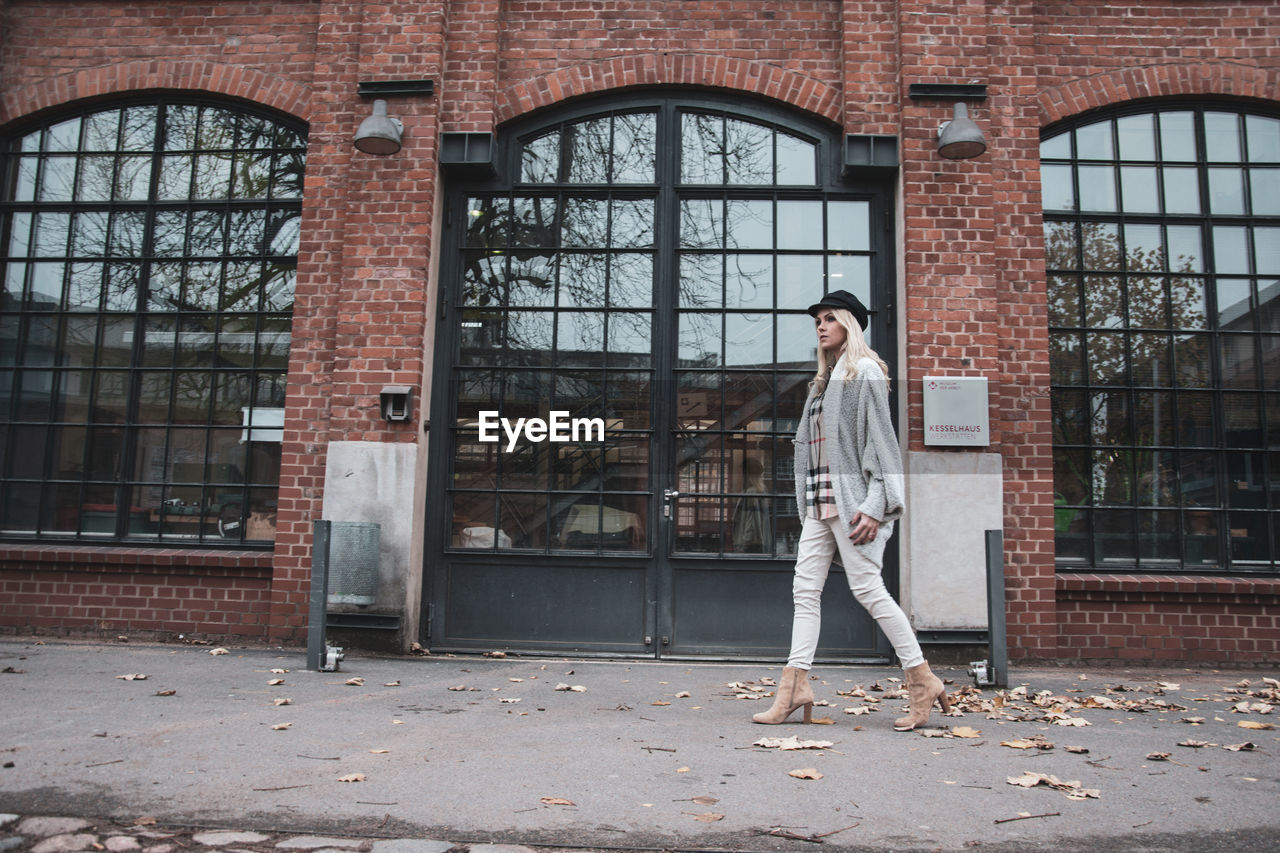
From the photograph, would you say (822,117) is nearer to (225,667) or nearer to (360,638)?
(360,638)

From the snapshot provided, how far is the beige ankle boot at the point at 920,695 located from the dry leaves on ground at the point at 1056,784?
0.86m

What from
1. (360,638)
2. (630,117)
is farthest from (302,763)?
(630,117)

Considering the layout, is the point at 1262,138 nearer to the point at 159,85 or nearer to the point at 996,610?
the point at 996,610

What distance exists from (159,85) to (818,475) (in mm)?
6349

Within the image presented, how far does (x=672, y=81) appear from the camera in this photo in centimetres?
705

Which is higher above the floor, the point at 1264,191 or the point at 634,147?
the point at 634,147

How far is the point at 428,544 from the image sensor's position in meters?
6.84

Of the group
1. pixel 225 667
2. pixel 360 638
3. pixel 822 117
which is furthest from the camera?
pixel 822 117

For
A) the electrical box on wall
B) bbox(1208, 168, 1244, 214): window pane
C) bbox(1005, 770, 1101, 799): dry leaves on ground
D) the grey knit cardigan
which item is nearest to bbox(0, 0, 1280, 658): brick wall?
the electrical box on wall

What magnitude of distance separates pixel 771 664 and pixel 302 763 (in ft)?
12.4

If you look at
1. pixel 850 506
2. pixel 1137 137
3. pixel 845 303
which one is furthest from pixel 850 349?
pixel 1137 137

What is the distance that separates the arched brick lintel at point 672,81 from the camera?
6996mm

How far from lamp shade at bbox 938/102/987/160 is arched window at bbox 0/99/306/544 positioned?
16.4ft

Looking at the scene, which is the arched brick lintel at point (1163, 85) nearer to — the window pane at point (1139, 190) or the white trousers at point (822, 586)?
the window pane at point (1139, 190)
